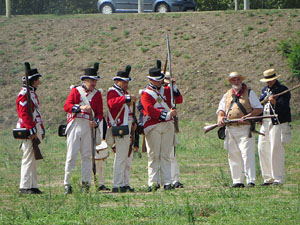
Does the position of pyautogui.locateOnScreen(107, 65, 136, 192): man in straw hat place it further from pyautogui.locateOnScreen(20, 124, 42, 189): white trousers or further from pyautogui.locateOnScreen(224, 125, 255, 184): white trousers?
pyautogui.locateOnScreen(224, 125, 255, 184): white trousers

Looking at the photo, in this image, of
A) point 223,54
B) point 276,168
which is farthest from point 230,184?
point 223,54

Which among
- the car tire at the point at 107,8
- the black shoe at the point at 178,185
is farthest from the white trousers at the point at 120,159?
the car tire at the point at 107,8

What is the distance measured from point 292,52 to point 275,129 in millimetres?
16355

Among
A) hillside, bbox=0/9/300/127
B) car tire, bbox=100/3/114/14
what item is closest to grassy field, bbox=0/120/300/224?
hillside, bbox=0/9/300/127

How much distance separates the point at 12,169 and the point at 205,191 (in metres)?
6.66

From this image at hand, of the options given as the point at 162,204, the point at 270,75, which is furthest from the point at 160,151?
the point at 270,75

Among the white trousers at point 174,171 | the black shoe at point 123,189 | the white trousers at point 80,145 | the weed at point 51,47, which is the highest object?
the weed at point 51,47

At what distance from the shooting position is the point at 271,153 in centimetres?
1248

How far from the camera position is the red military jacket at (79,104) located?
11391mm

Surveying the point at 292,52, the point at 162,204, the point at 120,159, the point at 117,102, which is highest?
the point at 292,52

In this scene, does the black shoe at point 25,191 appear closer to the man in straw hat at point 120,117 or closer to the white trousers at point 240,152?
the man in straw hat at point 120,117

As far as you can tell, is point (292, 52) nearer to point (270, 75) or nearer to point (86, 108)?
point (270, 75)

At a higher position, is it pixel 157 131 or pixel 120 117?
pixel 120 117

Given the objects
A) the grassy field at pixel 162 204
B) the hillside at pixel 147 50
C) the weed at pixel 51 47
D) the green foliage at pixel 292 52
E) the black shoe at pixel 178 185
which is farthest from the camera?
the weed at pixel 51 47
